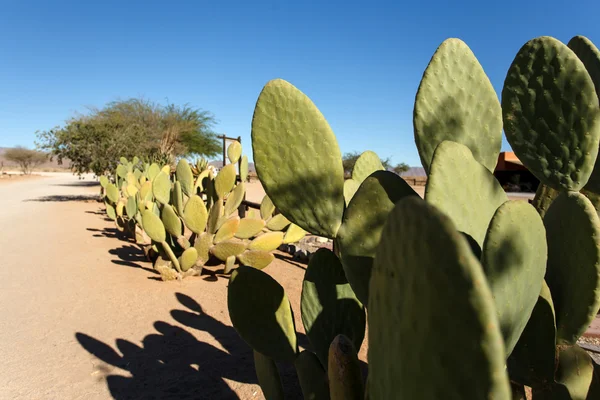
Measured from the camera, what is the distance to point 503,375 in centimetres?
57

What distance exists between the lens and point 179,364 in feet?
8.57

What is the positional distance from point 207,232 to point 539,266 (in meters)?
3.88

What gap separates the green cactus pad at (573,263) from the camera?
111cm

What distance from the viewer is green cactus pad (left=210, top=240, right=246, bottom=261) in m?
4.41

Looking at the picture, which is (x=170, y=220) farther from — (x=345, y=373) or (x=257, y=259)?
(x=345, y=373)

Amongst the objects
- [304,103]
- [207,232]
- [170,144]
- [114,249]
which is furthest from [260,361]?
[170,144]

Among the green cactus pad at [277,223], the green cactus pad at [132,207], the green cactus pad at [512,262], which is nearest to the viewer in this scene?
the green cactus pad at [512,262]

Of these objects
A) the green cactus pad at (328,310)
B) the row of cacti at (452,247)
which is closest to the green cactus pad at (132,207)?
the row of cacti at (452,247)

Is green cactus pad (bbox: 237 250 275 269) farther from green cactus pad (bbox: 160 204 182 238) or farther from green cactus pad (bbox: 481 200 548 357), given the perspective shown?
green cactus pad (bbox: 481 200 548 357)

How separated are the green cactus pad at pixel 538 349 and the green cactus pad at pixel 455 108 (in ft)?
1.59

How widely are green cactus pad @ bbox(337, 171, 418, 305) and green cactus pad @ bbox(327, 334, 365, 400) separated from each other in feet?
0.49

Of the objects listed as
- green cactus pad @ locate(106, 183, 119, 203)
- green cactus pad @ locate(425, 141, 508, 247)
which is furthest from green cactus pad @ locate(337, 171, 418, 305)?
green cactus pad @ locate(106, 183, 119, 203)

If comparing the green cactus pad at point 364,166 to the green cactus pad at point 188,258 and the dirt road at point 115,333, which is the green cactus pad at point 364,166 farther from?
the green cactus pad at point 188,258

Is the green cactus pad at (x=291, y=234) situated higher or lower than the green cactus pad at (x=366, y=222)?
lower
